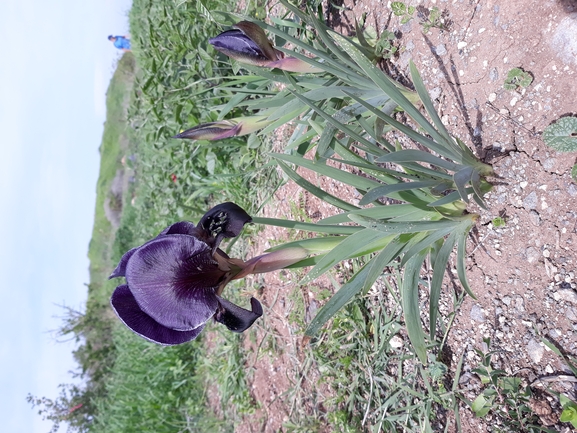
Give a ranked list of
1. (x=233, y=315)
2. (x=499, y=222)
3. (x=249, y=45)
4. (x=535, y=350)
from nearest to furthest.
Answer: (x=233, y=315) < (x=535, y=350) < (x=499, y=222) < (x=249, y=45)

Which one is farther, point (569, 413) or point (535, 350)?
point (535, 350)

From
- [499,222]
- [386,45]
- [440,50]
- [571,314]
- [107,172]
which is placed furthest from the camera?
[107,172]

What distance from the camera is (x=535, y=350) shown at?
4.76 feet

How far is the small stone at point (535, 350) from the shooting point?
1.44 metres

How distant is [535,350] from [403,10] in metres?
1.44

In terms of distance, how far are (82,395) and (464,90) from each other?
8296mm

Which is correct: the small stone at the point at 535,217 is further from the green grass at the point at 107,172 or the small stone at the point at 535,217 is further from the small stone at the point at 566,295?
the green grass at the point at 107,172

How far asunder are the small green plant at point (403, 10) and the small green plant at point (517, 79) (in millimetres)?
596

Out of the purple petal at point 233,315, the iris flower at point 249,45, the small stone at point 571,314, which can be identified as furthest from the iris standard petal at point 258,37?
the small stone at point 571,314

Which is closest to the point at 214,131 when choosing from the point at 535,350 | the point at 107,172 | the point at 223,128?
the point at 223,128

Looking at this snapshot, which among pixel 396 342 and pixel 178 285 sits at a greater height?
pixel 178 285

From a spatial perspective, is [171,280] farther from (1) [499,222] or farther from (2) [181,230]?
(1) [499,222]

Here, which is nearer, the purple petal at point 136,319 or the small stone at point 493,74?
the purple petal at point 136,319

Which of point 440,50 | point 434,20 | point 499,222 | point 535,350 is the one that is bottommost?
point 535,350
